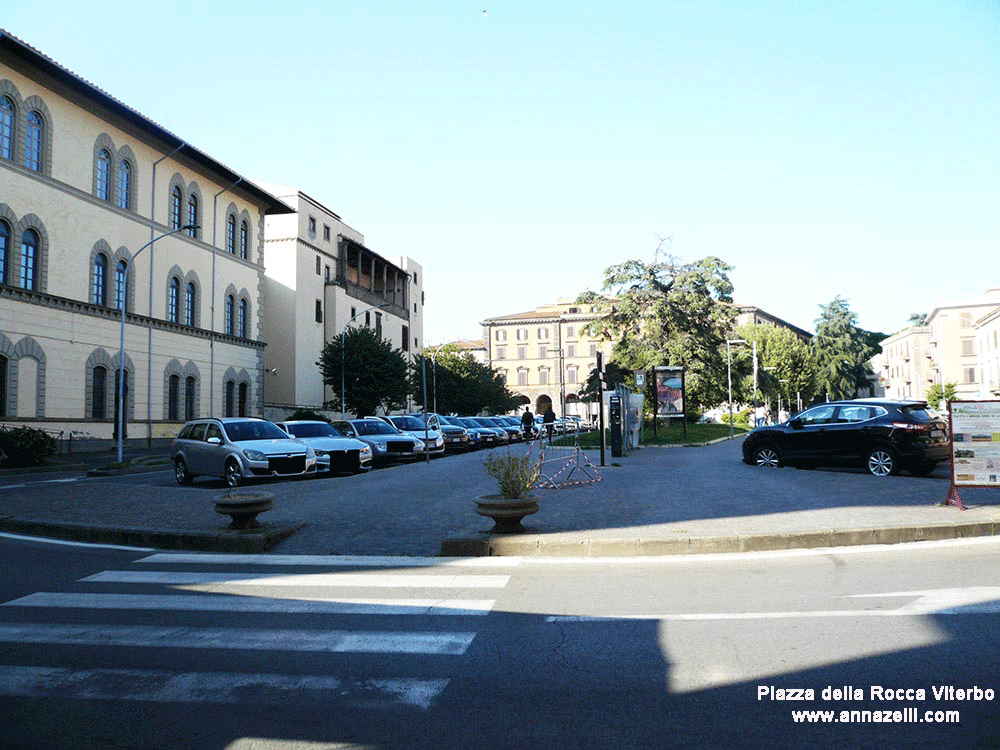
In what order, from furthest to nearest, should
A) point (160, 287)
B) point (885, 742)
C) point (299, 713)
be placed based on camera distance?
point (160, 287), point (299, 713), point (885, 742)

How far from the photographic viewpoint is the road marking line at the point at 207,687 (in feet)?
14.0

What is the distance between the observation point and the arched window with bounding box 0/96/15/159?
30.2 meters

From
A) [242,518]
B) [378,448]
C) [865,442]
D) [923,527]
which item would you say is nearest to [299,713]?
[242,518]

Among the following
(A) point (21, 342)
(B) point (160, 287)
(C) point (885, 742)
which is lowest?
(C) point (885, 742)

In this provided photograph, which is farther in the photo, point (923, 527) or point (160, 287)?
point (160, 287)

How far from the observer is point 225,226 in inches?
1838

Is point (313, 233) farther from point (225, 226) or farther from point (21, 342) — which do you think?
point (21, 342)

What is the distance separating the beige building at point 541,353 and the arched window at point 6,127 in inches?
3127

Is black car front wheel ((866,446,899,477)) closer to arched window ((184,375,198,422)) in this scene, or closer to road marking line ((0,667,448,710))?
road marking line ((0,667,448,710))

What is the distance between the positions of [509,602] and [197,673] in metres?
2.53

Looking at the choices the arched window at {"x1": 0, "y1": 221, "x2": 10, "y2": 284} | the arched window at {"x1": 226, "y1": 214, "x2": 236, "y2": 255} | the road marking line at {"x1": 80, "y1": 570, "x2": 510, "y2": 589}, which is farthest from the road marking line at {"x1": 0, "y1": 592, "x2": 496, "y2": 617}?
the arched window at {"x1": 226, "y1": 214, "x2": 236, "y2": 255}

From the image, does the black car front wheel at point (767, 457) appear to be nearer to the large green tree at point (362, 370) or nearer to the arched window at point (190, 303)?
the arched window at point (190, 303)

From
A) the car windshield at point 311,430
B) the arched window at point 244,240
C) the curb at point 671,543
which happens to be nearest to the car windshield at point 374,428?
the car windshield at point 311,430

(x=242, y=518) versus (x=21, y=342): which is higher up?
(x=21, y=342)
